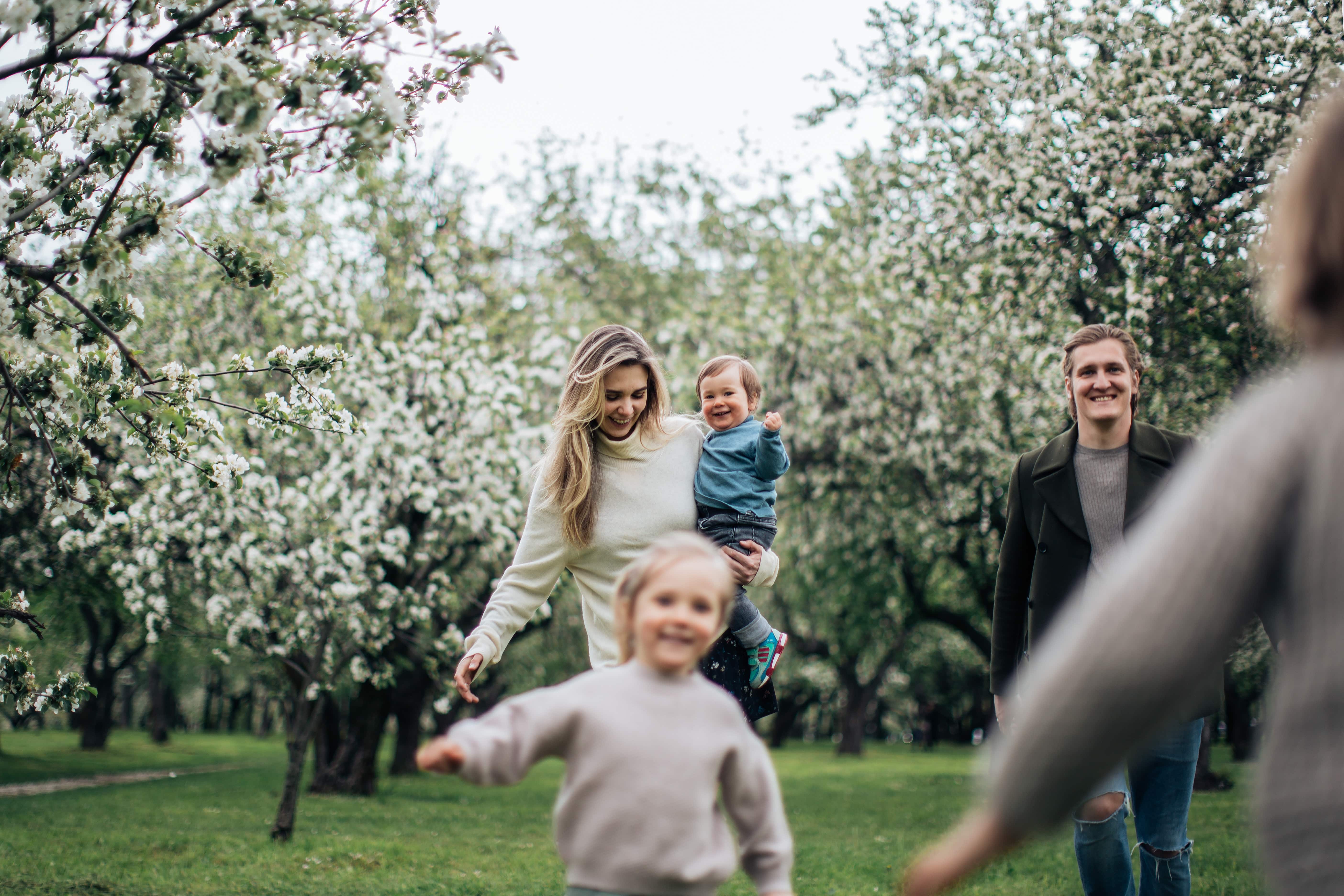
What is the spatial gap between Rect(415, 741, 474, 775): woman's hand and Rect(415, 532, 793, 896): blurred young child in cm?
4

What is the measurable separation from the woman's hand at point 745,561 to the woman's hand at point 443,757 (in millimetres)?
1643

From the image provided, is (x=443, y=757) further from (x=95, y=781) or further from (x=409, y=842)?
(x=95, y=781)

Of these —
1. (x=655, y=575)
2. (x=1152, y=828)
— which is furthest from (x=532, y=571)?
(x=1152, y=828)

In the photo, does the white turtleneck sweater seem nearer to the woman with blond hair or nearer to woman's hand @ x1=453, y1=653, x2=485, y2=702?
the woman with blond hair

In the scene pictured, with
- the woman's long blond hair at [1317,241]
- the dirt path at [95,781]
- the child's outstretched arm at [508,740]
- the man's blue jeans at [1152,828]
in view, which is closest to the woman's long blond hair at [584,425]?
the child's outstretched arm at [508,740]

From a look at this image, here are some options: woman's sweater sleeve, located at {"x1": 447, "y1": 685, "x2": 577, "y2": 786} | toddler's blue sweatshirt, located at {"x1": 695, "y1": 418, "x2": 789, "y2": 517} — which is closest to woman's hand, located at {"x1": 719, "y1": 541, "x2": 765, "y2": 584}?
toddler's blue sweatshirt, located at {"x1": 695, "y1": 418, "x2": 789, "y2": 517}

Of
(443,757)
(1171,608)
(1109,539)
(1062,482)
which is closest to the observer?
(1171,608)

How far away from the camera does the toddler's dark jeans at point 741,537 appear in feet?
12.1

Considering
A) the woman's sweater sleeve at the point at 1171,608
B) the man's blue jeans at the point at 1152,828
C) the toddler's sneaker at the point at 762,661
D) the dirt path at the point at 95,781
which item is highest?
the woman's sweater sleeve at the point at 1171,608

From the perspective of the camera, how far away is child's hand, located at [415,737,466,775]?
2.06m

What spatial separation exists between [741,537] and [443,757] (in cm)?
191

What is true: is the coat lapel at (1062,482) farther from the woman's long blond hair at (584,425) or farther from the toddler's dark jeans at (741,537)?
the woman's long blond hair at (584,425)

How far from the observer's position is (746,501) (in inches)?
150

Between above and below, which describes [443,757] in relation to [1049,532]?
below
